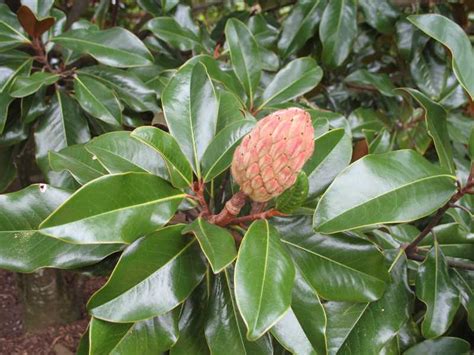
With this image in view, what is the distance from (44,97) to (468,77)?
840 millimetres

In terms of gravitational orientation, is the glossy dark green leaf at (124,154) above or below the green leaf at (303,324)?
above

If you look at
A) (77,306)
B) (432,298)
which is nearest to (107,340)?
(432,298)

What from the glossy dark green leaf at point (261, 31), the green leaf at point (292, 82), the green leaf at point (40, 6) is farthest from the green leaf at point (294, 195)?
the glossy dark green leaf at point (261, 31)

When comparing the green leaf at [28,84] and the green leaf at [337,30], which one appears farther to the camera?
the green leaf at [337,30]

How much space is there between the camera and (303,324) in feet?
2.35

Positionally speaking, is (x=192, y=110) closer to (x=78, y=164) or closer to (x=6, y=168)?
(x=78, y=164)

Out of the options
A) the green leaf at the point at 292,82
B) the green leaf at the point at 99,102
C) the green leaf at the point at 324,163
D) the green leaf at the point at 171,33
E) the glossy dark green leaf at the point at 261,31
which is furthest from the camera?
the glossy dark green leaf at the point at 261,31

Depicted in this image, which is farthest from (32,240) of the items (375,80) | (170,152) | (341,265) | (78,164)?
(375,80)

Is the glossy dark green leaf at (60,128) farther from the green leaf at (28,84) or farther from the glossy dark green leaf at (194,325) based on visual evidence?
the glossy dark green leaf at (194,325)

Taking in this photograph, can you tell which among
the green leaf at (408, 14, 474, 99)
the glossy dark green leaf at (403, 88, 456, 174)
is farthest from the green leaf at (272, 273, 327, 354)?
the green leaf at (408, 14, 474, 99)

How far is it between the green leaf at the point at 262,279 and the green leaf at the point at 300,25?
0.90 m

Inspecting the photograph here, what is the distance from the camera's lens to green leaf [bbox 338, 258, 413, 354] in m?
0.81

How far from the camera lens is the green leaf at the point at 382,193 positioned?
66cm

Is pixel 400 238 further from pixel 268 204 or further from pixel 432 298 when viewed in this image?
pixel 268 204
